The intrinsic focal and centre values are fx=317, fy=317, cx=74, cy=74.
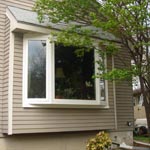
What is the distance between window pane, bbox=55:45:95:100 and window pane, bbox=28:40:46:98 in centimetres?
39

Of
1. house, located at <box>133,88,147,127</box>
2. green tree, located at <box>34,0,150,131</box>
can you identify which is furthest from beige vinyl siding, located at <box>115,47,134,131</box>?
house, located at <box>133,88,147,127</box>

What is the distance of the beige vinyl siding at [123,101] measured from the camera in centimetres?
1103

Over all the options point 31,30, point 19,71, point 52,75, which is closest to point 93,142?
point 52,75

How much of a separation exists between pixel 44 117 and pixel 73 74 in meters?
1.57

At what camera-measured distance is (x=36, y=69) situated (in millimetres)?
8711

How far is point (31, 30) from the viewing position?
8586mm

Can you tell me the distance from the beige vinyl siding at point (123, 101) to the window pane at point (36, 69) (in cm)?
322

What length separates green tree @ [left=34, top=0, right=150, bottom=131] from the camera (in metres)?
8.02

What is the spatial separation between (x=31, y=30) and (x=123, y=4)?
8.31 feet

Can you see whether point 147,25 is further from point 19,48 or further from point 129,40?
point 19,48

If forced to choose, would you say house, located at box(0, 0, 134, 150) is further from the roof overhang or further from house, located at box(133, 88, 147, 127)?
house, located at box(133, 88, 147, 127)

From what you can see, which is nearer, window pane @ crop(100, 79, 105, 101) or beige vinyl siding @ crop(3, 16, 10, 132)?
beige vinyl siding @ crop(3, 16, 10, 132)

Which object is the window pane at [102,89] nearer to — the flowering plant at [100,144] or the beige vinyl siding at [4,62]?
the flowering plant at [100,144]

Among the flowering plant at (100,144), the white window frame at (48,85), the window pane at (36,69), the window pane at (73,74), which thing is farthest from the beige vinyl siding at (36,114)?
the flowering plant at (100,144)
